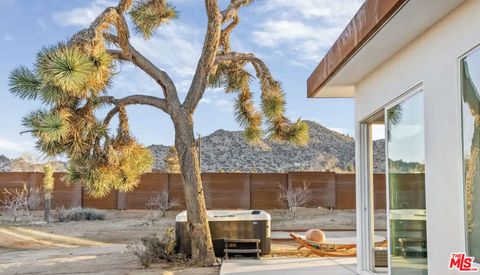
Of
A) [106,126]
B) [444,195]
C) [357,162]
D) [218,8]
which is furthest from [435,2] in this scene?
[106,126]

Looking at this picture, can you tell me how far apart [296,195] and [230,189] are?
8.61 ft

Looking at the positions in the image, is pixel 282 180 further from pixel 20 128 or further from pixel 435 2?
pixel 435 2

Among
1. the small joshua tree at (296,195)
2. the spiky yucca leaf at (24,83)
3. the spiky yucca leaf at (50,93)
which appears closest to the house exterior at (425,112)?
the spiky yucca leaf at (50,93)

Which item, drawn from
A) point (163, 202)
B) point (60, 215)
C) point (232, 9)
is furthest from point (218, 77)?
point (60, 215)

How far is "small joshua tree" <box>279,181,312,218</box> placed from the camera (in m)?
21.1

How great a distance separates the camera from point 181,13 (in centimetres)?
1030

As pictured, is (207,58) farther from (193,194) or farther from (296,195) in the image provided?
(296,195)

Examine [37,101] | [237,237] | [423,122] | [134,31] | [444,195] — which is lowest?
[237,237]

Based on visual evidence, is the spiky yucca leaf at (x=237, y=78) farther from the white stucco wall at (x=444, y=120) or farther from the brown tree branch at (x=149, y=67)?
the white stucco wall at (x=444, y=120)

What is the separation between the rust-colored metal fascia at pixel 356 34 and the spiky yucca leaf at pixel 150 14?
3566 mm

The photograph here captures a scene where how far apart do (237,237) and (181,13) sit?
14.2 feet

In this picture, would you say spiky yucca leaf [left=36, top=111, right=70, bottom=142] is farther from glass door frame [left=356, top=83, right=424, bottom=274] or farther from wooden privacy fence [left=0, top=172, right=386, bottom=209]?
wooden privacy fence [left=0, top=172, right=386, bottom=209]

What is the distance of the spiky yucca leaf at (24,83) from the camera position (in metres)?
7.95

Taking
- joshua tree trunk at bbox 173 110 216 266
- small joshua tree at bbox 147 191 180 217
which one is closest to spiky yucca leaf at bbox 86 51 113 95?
joshua tree trunk at bbox 173 110 216 266
